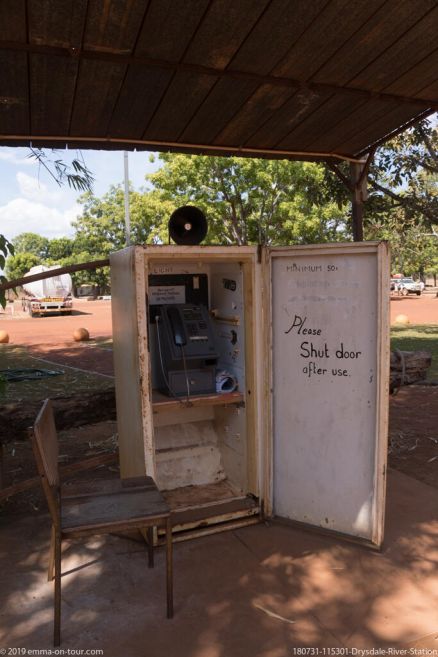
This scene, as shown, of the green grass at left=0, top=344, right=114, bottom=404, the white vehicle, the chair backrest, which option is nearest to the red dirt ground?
the green grass at left=0, top=344, right=114, bottom=404

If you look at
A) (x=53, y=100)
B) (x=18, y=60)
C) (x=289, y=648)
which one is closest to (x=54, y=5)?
(x=18, y=60)

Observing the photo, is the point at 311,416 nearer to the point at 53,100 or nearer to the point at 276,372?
the point at 276,372

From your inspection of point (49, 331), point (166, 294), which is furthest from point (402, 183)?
point (49, 331)

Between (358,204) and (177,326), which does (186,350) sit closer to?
(177,326)

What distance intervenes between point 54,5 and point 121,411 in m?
2.77

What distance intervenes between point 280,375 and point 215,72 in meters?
2.23

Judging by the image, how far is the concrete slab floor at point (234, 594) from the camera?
9.08ft

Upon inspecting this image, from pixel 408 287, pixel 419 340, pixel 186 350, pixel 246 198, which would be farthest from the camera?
pixel 408 287

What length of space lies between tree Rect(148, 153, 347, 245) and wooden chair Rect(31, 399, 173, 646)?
57.2 feet

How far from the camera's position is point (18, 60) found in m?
3.50

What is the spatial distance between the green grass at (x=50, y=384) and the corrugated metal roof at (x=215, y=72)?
4.23 metres

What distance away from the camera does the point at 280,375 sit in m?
4.02

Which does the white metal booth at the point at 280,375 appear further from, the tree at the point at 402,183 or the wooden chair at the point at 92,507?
the tree at the point at 402,183

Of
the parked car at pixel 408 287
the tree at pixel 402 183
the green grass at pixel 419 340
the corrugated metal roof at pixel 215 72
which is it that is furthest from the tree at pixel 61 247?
the corrugated metal roof at pixel 215 72
